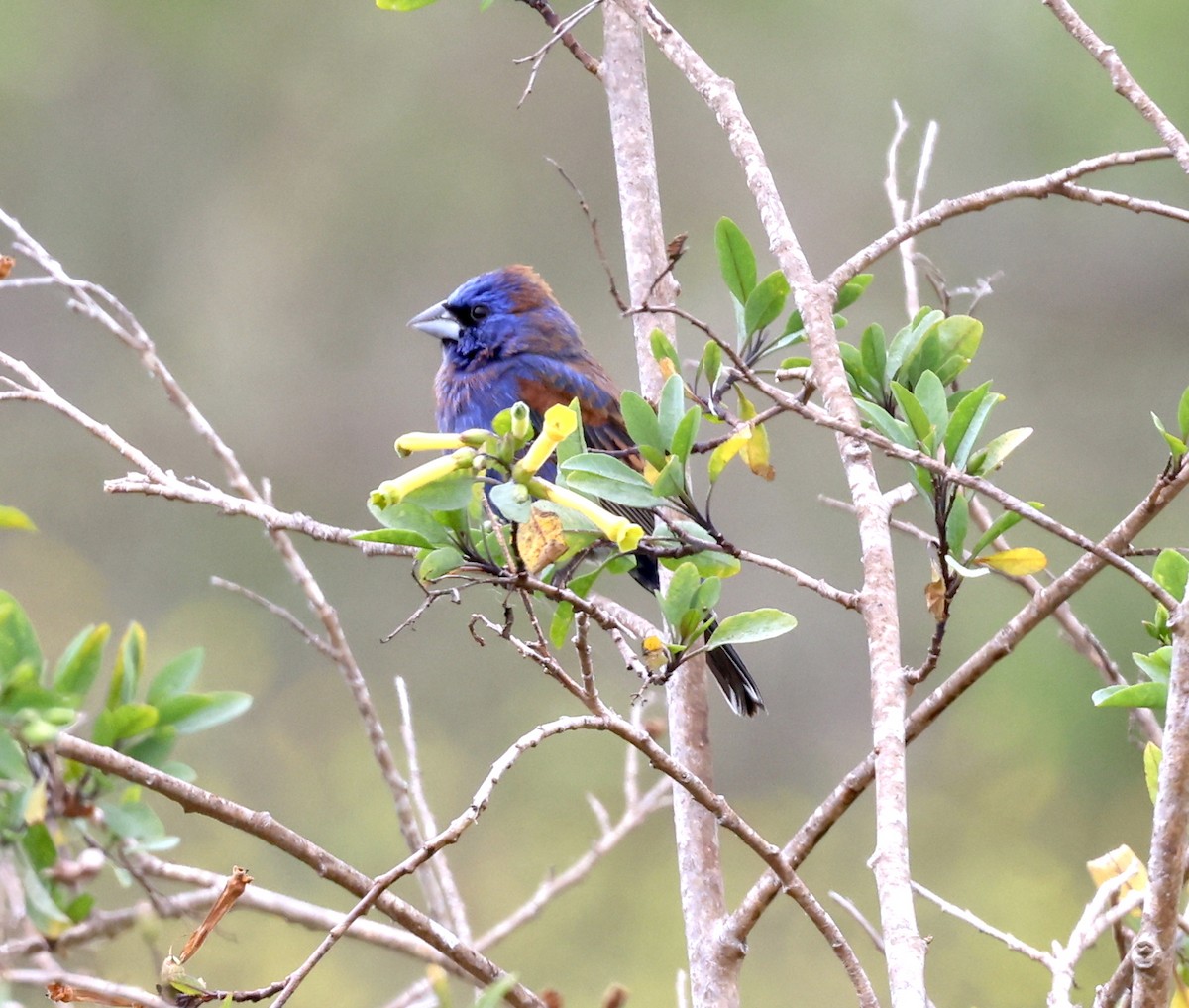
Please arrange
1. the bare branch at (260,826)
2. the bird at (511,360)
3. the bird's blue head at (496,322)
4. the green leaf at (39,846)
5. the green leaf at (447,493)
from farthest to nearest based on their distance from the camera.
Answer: the bird's blue head at (496,322) → the bird at (511,360) → the green leaf at (39,846) → the green leaf at (447,493) → the bare branch at (260,826)

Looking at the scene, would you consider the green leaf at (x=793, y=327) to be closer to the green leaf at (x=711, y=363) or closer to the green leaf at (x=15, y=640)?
the green leaf at (x=711, y=363)

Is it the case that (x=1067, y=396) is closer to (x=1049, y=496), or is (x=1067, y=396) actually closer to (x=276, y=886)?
(x=1049, y=496)

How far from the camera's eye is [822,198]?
8.83 meters

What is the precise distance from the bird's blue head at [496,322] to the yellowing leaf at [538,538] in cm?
263

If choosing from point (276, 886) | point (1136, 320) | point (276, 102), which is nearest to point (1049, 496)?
point (1136, 320)

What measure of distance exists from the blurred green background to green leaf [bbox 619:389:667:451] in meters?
5.86

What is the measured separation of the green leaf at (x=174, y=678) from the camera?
6.93 feet

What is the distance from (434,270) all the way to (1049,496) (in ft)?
13.2

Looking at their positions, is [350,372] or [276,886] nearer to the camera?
[276,886]

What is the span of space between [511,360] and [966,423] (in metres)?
2.57

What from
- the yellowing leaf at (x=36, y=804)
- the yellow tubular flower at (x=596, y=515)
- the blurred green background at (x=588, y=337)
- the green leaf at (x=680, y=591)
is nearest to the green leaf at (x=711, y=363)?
the green leaf at (x=680, y=591)

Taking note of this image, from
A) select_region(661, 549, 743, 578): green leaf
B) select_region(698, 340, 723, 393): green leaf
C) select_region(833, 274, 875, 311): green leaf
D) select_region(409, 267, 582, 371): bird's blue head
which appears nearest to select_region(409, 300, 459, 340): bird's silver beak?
select_region(409, 267, 582, 371): bird's blue head

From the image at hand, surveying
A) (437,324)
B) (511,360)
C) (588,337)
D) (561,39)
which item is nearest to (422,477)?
(561,39)

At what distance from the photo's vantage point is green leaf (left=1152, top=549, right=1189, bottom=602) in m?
1.56
